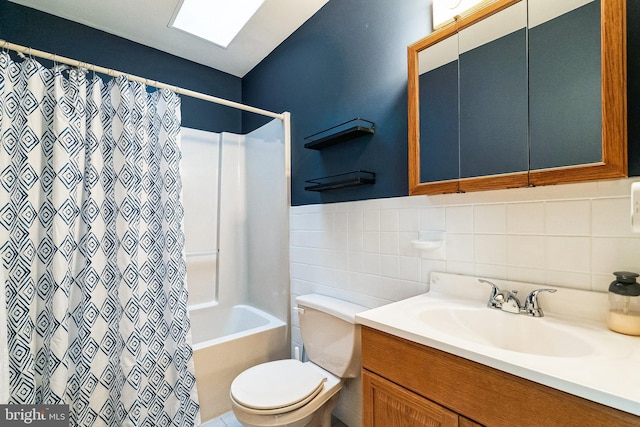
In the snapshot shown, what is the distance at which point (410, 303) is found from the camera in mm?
1125

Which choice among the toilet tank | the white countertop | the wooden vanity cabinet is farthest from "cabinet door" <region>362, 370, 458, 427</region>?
the toilet tank

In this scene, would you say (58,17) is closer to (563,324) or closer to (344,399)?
(344,399)

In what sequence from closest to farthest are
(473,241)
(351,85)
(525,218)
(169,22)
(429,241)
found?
(525,218) → (473,241) → (429,241) → (351,85) → (169,22)

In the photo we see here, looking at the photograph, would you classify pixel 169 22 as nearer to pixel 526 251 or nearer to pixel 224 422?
pixel 526 251

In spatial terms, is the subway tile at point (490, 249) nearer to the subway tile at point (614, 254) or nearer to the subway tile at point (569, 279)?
the subway tile at point (569, 279)

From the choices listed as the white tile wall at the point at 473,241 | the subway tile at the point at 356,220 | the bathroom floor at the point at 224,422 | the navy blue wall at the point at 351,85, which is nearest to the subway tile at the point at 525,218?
the white tile wall at the point at 473,241

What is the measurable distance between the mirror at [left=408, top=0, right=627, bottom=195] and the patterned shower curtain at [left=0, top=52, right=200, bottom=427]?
1.38m

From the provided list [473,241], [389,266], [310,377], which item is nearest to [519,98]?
[473,241]

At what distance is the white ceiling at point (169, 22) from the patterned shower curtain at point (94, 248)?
0.70 meters

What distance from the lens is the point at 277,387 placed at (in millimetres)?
1334

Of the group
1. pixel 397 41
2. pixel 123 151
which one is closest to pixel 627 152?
pixel 397 41

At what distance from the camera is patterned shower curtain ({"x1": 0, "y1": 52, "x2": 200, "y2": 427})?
1.25 m

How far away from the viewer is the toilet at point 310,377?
123 cm

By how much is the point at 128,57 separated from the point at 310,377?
2559 mm
